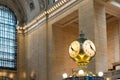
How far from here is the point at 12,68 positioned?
22.7 metres

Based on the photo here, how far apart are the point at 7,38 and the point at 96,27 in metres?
8.74

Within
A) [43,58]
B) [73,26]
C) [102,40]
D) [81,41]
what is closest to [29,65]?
[43,58]

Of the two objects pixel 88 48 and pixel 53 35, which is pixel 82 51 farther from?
pixel 53 35

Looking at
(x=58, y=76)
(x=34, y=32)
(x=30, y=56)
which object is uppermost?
(x=34, y=32)

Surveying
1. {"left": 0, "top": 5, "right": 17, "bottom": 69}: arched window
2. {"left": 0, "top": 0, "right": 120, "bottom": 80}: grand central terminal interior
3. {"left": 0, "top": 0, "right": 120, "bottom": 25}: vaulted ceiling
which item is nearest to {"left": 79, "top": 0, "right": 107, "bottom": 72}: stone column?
{"left": 0, "top": 0, "right": 120, "bottom": 80}: grand central terminal interior

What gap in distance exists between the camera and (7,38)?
2286cm

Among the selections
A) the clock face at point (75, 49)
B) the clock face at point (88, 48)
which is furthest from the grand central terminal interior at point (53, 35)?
the clock face at point (75, 49)

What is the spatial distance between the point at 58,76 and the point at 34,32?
4168 millimetres

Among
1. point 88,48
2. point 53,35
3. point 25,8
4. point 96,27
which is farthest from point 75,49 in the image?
point 25,8

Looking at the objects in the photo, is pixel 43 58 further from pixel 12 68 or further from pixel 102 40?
pixel 102 40

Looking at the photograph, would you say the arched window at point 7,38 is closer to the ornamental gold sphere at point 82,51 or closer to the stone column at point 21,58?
the stone column at point 21,58

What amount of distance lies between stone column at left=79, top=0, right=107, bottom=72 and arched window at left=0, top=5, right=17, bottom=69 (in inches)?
296

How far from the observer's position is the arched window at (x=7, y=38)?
73.6 ft

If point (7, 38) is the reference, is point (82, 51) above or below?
below
